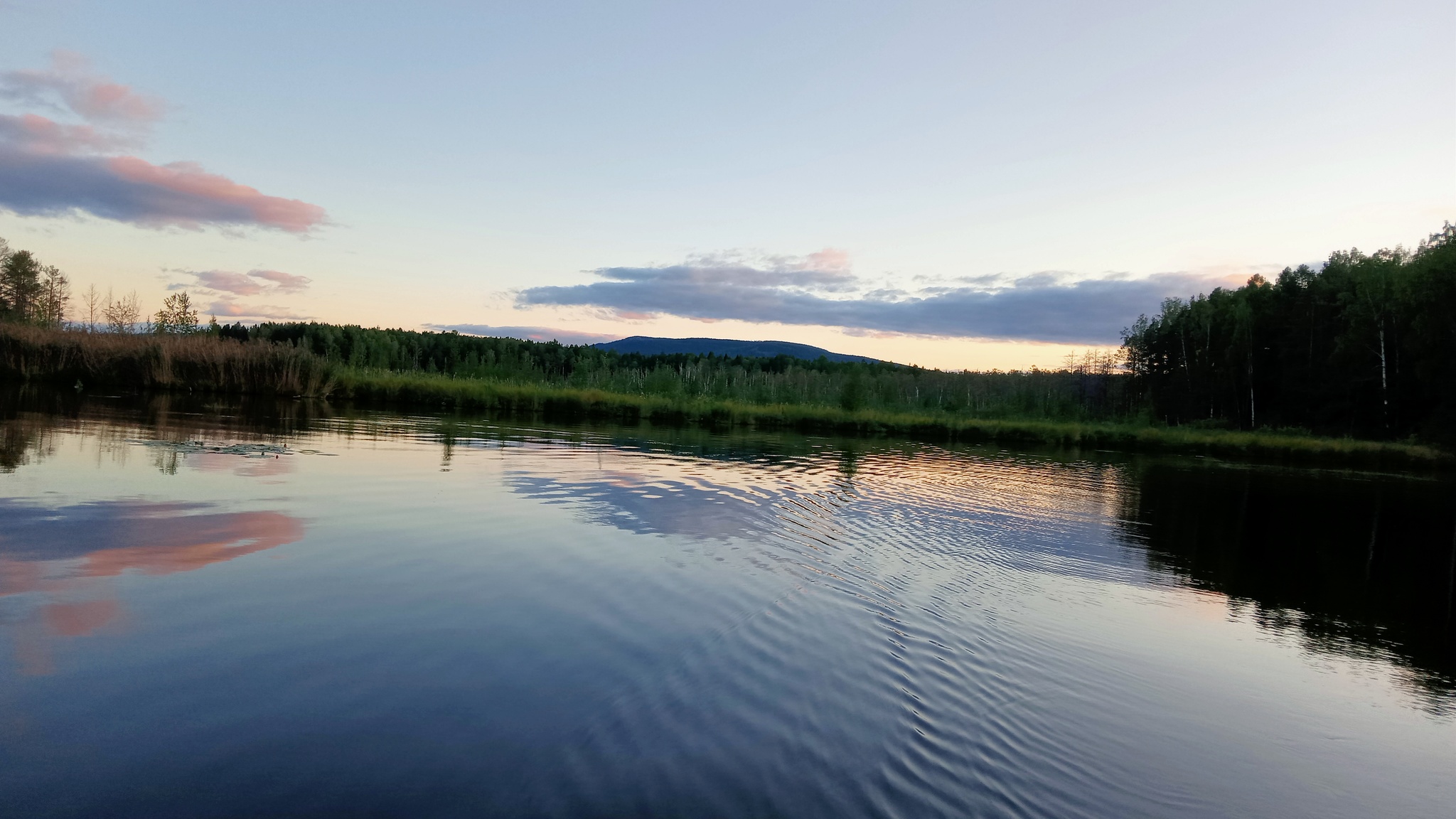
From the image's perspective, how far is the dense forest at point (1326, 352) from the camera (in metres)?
36.3

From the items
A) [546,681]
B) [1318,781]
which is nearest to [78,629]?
[546,681]

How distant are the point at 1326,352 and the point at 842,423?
108 feet

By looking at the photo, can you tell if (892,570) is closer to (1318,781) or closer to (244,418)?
(1318,781)

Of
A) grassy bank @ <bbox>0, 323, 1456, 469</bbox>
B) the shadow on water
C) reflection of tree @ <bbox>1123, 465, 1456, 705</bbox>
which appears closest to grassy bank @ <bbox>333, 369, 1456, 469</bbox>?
grassy bank @ <bbox>0, 323, 1456, 469</bbox>

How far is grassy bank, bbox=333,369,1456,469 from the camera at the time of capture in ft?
110

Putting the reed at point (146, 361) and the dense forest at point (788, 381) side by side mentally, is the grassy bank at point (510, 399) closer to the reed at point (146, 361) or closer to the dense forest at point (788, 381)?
the reed at point (146, 361)

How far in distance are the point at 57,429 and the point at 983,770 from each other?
15.8 m

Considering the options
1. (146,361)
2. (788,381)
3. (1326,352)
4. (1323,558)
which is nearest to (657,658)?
(1323,558)

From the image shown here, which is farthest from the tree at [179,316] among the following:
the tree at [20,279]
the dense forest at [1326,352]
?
the dense forest at [1326,352]

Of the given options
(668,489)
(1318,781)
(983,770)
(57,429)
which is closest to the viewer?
(983,770)

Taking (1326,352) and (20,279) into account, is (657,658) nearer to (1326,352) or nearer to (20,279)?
(1326,352)

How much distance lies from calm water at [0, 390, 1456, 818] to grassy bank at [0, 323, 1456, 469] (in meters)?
19.7

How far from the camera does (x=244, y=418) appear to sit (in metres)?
18.8

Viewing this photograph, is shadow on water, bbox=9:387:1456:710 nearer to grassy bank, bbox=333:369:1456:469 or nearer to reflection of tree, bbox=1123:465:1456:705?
reflection of tree, bbox=1123:465:1456:705
